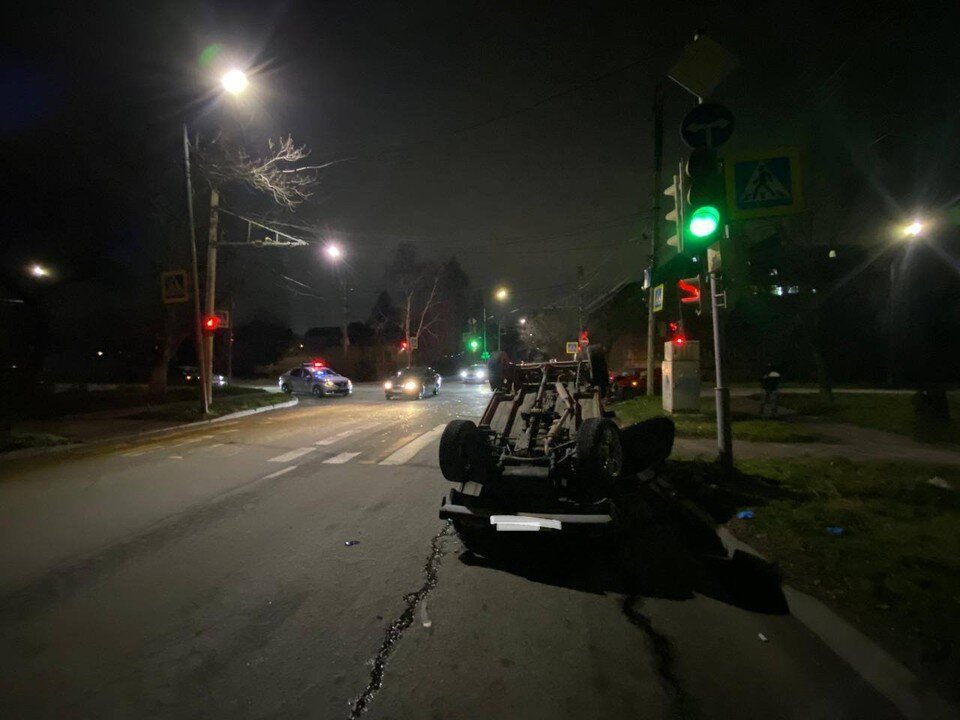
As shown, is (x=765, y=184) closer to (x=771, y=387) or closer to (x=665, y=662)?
(x=665, y=662)

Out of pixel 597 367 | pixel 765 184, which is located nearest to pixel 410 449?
pixel 597 367

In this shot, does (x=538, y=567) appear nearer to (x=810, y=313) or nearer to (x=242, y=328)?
(x=810, y=313)

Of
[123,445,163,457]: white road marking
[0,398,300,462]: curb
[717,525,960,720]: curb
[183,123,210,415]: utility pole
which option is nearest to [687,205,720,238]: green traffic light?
[717,525,960,720]: curb

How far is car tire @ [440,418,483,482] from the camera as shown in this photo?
5.18 metres

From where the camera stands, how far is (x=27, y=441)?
12.5 m

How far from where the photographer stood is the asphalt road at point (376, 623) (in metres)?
2.89

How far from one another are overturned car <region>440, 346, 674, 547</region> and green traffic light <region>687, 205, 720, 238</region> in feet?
6.04

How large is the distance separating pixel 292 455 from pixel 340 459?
131cm

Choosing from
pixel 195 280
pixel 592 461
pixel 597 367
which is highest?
pixel 195 280

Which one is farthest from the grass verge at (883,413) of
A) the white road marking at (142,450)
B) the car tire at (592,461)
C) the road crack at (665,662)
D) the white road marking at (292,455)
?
the white road marking at (142,450)

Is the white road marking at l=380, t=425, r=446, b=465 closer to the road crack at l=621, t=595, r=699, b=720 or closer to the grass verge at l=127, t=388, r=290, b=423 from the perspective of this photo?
the road crack at l=621, t=595, r=699, b=720

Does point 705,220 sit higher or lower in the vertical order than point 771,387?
higher

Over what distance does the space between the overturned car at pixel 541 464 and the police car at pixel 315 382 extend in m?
24.8

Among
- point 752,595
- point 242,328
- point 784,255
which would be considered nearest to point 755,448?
point 752,595
